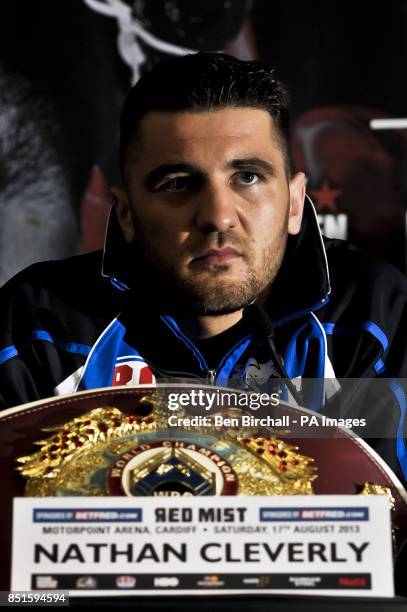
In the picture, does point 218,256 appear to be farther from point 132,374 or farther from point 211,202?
point 132,374

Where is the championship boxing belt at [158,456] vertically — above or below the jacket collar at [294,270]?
below

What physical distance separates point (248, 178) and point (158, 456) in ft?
1.99

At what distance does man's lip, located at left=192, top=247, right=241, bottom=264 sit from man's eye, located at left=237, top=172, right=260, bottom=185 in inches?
4.6

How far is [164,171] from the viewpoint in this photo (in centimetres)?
122

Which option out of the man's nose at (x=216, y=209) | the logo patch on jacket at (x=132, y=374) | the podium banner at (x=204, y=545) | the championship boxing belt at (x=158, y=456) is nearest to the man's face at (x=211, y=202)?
the man's nose at (x=216, y=209)

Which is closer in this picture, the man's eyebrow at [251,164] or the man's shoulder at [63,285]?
the man's eyebrow at [251,164]

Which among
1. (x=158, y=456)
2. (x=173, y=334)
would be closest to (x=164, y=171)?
(x=173, y=334)

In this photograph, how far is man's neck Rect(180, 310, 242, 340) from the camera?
1312 mm

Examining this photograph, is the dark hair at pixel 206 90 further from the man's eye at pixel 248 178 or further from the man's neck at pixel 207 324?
the man's neck at pixel 207 324

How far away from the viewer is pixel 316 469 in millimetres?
753

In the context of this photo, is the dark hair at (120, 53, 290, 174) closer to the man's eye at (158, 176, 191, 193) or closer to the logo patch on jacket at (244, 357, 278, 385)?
the man's eye at (158, 176, 191, 193)

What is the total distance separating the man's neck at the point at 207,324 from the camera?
1312mm

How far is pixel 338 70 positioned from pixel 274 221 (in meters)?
0.64

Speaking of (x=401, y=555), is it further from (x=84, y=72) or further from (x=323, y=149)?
(x=84, y=72)
